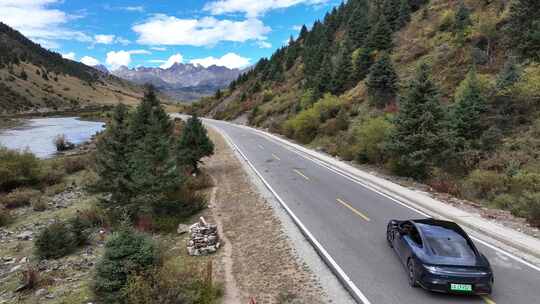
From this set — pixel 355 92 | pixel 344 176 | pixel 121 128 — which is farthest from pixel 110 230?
pixel 355 92

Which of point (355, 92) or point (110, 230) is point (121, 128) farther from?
point (355, 92)

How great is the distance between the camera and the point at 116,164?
739 inches

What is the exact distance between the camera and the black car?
7918 mm

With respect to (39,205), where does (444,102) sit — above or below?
above

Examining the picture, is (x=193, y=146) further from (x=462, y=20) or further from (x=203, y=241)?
(x=462, y=20)

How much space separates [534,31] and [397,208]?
22.1 m

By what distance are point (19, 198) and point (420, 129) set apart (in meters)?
26.8

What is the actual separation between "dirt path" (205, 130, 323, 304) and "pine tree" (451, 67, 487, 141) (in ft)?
44.8

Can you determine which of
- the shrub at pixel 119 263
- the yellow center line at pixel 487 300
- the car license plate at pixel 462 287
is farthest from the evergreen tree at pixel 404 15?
the shrub at pixel 119 263

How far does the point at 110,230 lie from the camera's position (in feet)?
58.2

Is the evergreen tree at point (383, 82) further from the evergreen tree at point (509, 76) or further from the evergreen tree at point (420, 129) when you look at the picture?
the evergreen tree at point (420, 129)

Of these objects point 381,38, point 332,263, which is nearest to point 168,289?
point 332,263

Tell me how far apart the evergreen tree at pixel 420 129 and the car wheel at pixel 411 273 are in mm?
12629

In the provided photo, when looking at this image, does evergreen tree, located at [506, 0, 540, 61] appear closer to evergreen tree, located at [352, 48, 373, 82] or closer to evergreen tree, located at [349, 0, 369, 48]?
evergreen tree, located at [352, 48, 373, 82]
